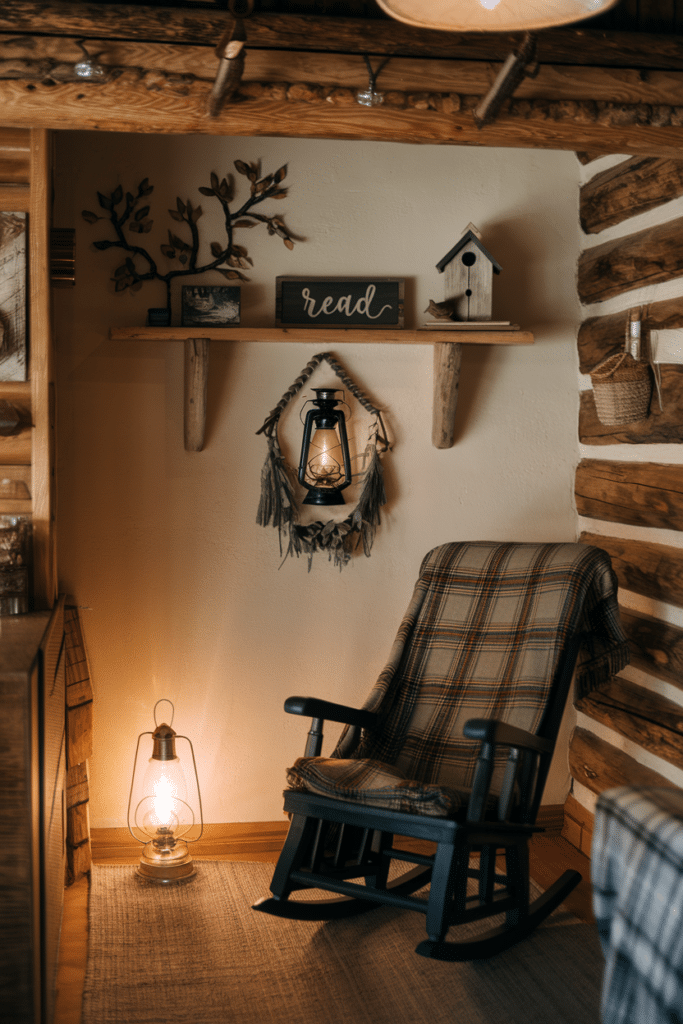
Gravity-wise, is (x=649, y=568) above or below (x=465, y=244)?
below

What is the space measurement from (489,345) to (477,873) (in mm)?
1868

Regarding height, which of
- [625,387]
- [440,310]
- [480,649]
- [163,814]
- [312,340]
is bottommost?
[163,814]

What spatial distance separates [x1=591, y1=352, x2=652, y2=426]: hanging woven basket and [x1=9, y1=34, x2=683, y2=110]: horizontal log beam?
747 mm

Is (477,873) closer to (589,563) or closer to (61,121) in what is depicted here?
(589,563)

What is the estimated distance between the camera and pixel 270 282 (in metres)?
3.28

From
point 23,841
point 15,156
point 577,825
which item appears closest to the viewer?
point 23,841

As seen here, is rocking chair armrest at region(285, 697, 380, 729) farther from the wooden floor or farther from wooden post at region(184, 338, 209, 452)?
wooden post at region(184, 338, 209, 452)

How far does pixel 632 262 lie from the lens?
3.07 meters

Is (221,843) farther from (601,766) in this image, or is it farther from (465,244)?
(465,244)

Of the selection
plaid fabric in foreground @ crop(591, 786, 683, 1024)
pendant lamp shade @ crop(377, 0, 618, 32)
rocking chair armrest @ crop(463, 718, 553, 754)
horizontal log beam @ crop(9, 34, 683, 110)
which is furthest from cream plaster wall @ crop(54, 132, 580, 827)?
plaid fabric in foreground @ crop(591, 786, 683, 1024)

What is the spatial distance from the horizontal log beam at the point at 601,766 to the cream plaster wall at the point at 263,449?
0.79 m

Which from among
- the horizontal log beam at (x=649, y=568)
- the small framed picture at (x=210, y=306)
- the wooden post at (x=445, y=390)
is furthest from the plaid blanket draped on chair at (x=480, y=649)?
the small framed picture at (x=210, y=306)

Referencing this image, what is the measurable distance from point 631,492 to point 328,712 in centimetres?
132

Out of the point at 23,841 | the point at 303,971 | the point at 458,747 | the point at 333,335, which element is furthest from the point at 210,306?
the point at 303,971
